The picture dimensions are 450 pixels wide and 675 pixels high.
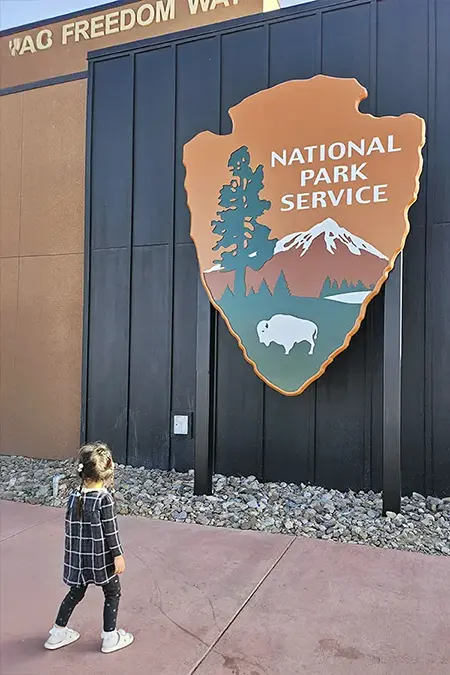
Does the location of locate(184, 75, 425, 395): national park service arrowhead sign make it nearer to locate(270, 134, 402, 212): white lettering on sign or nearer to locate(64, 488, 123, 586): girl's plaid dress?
locate(270, 134, 402, 212): white lettering on sign

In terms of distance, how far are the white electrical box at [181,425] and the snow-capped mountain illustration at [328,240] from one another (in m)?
2.12

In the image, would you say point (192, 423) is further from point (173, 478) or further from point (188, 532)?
point (188, 532)

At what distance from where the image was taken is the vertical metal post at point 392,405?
4.81 metres

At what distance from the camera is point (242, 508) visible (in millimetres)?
5031

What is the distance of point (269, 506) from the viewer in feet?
16.7

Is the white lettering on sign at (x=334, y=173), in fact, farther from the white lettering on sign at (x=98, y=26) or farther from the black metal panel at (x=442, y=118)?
the white lettering on sign at (x=98, y=26)

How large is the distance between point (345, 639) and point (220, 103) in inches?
216

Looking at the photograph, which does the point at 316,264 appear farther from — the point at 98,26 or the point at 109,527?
the point at 98,26

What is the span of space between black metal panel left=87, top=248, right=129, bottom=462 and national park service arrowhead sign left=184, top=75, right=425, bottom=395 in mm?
1543

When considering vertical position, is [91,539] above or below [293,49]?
below

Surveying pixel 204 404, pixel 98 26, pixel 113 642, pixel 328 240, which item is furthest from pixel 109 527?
pixel 98 26

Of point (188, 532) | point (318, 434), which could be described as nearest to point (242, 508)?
point (188, 532)

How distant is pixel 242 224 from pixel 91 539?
368 cm

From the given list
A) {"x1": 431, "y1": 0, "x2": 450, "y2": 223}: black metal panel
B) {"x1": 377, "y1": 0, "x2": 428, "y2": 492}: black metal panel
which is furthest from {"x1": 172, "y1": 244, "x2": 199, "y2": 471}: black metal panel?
{"x1": 431, "y1": 0, "x2": 450, "y2": 223}: black metal panel
